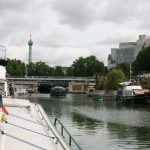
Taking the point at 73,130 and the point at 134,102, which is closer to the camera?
the point at 73,130

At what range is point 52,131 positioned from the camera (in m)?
15.4

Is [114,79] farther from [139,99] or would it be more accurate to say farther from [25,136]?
[25,136]

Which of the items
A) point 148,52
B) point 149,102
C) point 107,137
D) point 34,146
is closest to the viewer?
point 34,146

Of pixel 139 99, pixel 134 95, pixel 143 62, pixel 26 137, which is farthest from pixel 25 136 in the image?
pixel 143 62

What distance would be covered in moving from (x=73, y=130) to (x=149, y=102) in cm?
5252

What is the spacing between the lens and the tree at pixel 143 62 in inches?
6368

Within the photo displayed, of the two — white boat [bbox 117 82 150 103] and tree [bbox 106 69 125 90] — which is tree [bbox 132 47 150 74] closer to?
tree [bbox 106 69 125 90]

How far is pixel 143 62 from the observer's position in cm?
16550

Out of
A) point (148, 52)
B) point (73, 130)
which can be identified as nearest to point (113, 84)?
point (148, 52)

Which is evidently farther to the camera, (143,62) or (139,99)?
(143,62)

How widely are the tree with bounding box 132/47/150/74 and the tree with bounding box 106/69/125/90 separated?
3049 centimetres

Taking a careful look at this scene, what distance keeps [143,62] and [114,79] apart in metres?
36.0

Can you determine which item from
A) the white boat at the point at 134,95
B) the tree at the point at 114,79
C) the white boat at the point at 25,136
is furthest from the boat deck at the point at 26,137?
the tree at the point at 114,79

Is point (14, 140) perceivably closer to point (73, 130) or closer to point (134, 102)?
point (73, 130)
